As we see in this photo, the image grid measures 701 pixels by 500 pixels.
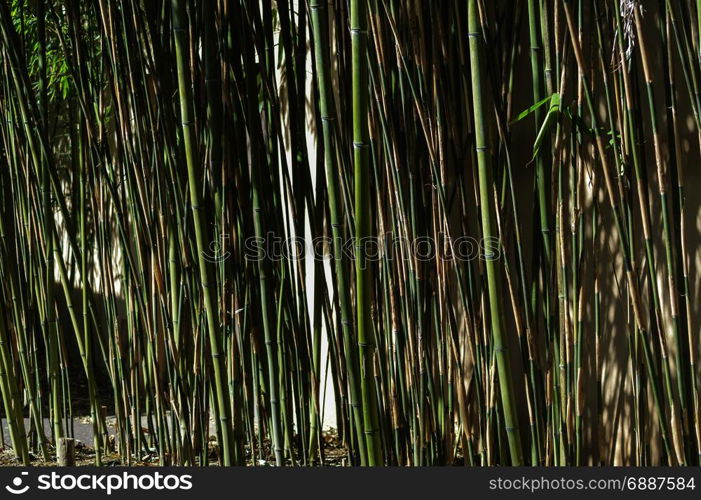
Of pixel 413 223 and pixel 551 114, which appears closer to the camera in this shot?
pixel 551 114

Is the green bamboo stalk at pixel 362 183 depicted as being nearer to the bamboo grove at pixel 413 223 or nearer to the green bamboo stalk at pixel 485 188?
the bamboo grove at pixel 413 223

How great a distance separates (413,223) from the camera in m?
1.51

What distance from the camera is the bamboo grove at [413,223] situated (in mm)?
1278

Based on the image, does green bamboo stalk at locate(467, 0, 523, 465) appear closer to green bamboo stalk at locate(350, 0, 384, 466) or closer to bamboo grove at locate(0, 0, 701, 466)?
bamboo grove at locate(0, 0, 701, 466)

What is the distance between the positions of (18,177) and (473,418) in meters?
1.26

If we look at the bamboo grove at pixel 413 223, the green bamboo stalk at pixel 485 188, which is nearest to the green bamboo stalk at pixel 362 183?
the bamboo grove at pixel 413 223

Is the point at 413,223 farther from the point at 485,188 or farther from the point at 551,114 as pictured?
the point at 485,188

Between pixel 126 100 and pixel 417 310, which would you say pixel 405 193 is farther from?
pixel 126 100

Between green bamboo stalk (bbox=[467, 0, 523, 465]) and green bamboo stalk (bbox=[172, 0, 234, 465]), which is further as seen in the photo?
green bamboo stalk (bbox=[172, 0, 234, 465])

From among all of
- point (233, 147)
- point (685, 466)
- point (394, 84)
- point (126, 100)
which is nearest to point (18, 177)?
point (126, 100)

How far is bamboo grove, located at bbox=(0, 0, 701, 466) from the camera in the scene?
1.28 metres

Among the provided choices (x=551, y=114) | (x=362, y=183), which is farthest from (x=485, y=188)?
(x=551, y=114)

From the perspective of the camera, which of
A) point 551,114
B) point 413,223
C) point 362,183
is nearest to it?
point 362,183

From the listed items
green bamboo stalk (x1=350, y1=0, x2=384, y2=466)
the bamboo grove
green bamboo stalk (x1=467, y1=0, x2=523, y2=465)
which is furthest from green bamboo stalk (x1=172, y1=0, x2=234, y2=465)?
green bamboo stalk (x1=467, y1=0, x2=523, y2=465)
